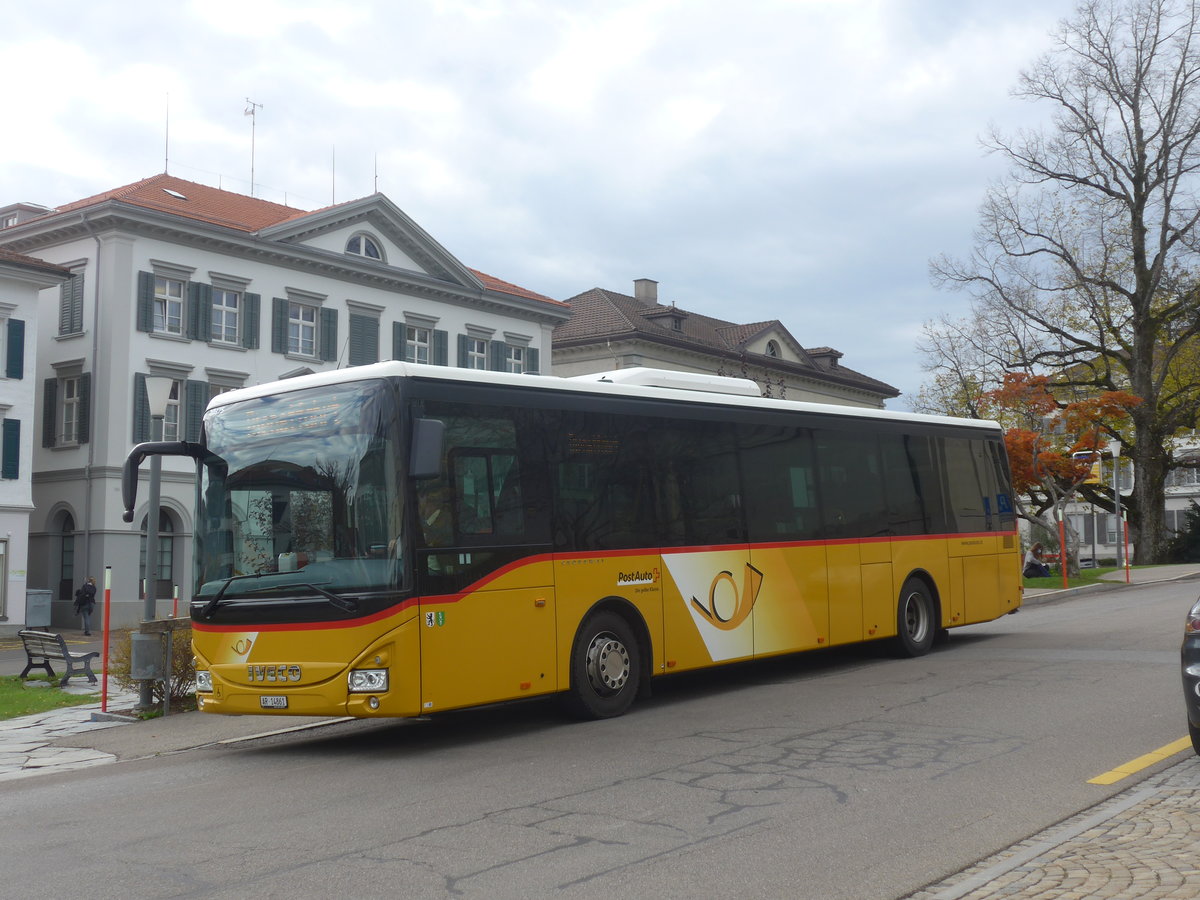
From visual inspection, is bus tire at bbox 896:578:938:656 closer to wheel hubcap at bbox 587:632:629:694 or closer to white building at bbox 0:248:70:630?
wheel hubcap at bbox 587:632:629:694

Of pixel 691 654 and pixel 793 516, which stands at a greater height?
pixel 793 516

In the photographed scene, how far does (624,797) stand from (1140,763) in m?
3.49

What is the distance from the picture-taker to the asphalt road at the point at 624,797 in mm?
6168

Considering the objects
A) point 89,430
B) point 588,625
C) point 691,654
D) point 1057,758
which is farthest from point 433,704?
point 89,430

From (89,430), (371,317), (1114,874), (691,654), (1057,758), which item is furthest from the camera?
(371,317)

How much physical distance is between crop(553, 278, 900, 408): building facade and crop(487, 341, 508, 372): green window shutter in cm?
454

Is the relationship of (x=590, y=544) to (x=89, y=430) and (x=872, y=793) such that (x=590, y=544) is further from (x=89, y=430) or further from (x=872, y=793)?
(x=89, y=430)

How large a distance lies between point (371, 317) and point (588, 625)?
117 feet

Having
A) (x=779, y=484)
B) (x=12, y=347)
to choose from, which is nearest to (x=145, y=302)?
(x=12, y=347)

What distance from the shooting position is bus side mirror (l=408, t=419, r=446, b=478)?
31.7 feet

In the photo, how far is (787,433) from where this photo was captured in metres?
14.4

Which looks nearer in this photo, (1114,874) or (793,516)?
(1114,874)

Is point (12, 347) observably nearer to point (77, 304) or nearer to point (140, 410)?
point (77, 304)

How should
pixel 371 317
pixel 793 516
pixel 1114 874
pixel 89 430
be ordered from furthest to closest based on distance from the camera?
pixel 371 317 → pixel 89 430 → pixel 793 516 → pixel 1114 874
